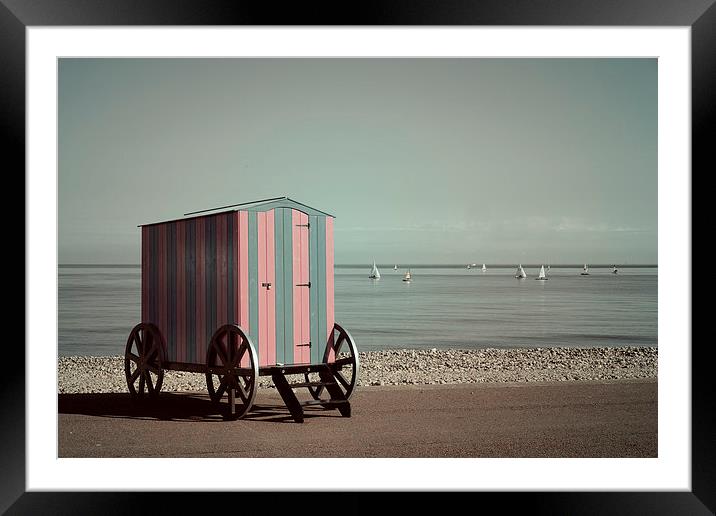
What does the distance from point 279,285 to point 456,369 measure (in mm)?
6296

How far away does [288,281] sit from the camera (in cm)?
880

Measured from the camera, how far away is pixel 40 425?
5449 mm

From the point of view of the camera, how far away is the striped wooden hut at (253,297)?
853 centimetres

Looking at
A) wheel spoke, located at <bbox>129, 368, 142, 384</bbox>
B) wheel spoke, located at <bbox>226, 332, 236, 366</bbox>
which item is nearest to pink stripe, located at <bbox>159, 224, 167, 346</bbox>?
wheel spoke, located at <bbox>129, 368, 142, 384</bbox>

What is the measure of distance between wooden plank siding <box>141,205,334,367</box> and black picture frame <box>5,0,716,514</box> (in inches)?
126

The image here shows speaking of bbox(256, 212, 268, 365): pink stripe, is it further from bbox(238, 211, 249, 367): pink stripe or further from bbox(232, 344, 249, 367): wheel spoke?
bbox(232, 344, 249, 367): wheel spoke

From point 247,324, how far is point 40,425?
3.24 m

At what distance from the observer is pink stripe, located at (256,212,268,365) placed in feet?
28.2

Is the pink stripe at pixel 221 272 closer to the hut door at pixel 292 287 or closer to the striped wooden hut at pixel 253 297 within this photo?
the striped wooden hut at pixel 253 297

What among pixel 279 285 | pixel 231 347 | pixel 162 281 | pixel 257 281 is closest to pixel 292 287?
pixel 279 285
